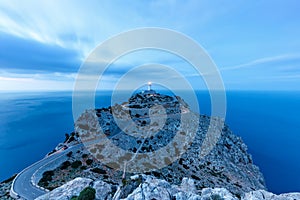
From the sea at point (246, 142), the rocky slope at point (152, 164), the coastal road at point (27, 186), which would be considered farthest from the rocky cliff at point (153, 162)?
the sea at point (246, 142)

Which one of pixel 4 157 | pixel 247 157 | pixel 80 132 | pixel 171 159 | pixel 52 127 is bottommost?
pixel 4 157

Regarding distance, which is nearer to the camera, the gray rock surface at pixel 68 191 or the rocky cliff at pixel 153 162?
the gray rock surface at pixel 68 191

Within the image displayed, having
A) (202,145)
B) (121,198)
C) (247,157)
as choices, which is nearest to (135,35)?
(121,198)

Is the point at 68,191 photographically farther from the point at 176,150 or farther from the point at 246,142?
the point at 246,142

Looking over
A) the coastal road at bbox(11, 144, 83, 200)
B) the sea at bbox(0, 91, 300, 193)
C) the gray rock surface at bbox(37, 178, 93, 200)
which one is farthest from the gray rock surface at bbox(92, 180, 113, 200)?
the sea at bbox(0, 91, 300, 193)

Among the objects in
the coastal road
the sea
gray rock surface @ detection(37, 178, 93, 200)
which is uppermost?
gray rock surface @ detection(37, 178, 93, 200)

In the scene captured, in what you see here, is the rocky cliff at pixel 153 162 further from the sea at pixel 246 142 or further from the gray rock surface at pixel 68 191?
the sea at pixel 246 142

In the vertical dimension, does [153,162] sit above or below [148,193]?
below

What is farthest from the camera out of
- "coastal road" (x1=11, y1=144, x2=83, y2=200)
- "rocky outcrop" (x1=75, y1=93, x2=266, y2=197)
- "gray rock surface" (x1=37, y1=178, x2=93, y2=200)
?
"rocky outcrop" (x1=75, y1=93, x2=266, y2=197)

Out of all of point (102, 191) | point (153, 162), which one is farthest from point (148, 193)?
point (153, 162)

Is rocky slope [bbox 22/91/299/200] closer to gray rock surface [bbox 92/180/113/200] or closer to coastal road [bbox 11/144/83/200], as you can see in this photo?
gray rock surface [bbox 92/180/113/200]

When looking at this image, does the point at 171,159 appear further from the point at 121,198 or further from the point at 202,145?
the point at 121,198
